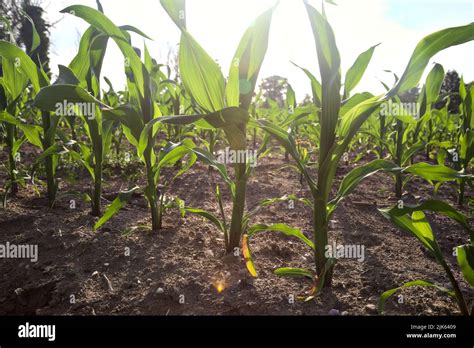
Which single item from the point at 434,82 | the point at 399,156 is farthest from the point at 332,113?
the point at 399,156

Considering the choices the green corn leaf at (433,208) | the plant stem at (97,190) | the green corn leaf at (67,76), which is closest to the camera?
the green corn leaf at (433,208)

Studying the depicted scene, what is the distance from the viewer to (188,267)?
1633 mm

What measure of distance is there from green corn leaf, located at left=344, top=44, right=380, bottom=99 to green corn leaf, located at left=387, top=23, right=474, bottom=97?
265 millimetres

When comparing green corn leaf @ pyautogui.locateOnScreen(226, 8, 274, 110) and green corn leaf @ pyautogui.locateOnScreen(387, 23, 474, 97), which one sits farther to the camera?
green corn leaf @ pyautogui.locateOnScreen(226, 8, 274, 110)

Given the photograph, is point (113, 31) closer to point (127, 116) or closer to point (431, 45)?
point (127, 116)

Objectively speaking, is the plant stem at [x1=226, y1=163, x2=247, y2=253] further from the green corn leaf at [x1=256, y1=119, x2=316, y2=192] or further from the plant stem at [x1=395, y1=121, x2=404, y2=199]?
the plant stem at [x1=395, y1=121, x2=404, y2=199]

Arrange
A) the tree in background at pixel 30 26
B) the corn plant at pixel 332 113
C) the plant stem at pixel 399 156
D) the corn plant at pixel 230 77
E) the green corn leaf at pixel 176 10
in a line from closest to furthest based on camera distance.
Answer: the corn plant at pixel 332 113 < the green corn leaf at pixel 176 10 < the corn plant at pixel 230 77 < the plant stem at pixel 399 156 < the tree in background at pixel 30 26

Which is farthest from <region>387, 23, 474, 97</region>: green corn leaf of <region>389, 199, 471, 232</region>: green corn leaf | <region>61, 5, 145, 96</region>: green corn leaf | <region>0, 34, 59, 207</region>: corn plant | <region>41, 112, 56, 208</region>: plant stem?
<region>41, 112, 56, 208</region>: plant stem

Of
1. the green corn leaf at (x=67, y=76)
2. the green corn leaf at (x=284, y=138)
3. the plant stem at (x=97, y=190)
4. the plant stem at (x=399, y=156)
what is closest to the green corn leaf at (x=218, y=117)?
the green corn leaf at (x=284, y=138)

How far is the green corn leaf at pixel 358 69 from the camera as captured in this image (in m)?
1.49

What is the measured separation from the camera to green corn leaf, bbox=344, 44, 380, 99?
1494 mm

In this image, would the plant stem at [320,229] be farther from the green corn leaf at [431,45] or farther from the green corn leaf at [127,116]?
the green corn leaf at [127,116]

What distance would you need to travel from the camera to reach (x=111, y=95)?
4137 millimetres

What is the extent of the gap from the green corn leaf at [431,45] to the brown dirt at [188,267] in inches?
33.7
